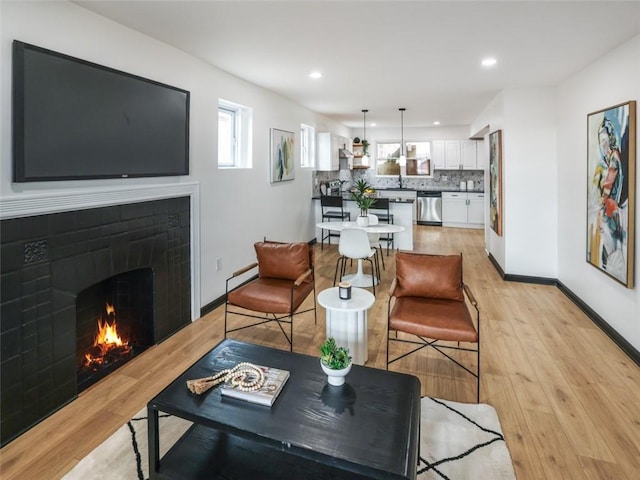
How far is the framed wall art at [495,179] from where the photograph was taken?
522 centimetres

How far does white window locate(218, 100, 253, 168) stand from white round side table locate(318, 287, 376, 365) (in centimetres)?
245

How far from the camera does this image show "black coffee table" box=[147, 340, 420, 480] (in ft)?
4.82

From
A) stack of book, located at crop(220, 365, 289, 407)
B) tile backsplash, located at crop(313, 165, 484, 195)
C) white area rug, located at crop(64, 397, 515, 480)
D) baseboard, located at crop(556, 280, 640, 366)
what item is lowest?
white area rug, located at crop(64, 397, 515, 480)

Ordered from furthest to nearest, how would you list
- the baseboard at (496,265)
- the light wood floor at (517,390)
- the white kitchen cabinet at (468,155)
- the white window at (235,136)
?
the white kitchen cabinet at (468,155), the baseboard at (496,265), the white window at (235,136), the light wood floor at (517,390)

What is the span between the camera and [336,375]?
6.06 ft

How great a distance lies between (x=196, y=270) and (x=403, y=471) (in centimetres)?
285

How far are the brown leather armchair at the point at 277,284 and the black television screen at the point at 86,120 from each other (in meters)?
1.12

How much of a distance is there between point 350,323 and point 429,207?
760 centimetres

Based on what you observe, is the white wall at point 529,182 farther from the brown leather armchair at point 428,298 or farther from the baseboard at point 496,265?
the brown leather armchair at point 428,298

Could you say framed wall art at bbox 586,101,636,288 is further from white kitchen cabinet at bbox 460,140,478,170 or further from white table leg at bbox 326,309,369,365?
white kitchen cabinet at bbox 460,140,478,170

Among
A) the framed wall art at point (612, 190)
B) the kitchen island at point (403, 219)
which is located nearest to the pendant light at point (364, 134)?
the kitchen island at point (403, 219)

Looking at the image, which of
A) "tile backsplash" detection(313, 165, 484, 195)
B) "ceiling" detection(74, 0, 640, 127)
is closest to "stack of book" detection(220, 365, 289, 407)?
"ceiling" detection(74, 0, 640, 127)

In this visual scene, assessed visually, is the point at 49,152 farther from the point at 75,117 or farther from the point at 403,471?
the point at 403,471

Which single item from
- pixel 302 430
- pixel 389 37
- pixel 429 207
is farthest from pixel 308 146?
pixel 302 430
